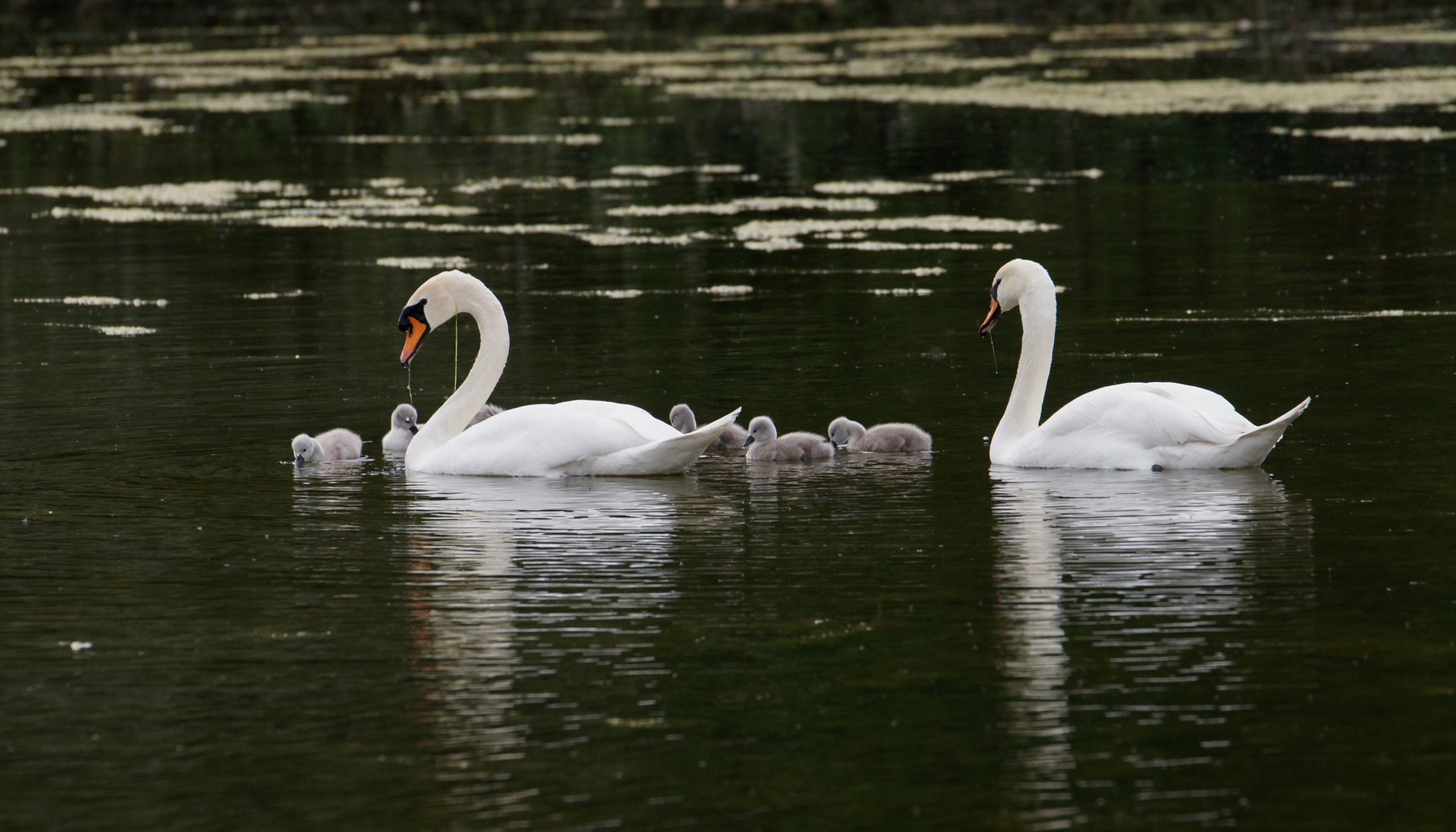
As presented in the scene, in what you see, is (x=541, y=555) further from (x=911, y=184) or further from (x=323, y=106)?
(x=323, y=106)

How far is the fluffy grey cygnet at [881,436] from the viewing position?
12.1 m

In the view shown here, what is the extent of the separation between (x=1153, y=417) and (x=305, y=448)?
5.00 m

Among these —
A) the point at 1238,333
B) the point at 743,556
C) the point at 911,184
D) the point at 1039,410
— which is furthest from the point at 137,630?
the point at 911,184

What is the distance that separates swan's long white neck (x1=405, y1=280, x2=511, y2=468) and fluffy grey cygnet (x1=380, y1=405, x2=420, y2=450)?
1.19 feet

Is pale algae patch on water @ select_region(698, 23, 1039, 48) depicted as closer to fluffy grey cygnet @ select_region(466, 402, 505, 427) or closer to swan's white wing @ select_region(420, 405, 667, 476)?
fluffy grey cygnet @ select_region(466, 402, 505, 427)

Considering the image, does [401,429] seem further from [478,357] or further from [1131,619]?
[1131,619]

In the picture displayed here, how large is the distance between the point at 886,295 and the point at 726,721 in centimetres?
1186

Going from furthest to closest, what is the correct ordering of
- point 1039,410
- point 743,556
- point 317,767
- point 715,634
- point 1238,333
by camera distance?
point 1238,333 → point 1039,410 → point 743,556 → point 715,634 → point 317,767

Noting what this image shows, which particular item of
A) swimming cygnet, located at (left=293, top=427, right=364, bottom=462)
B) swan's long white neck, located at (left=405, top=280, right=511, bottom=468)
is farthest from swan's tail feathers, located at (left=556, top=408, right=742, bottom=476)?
swimming cygnet, located at (left=293, top=427, right=364, bottom=462)

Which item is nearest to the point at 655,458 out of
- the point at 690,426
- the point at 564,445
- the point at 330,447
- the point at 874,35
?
the point at 564,445

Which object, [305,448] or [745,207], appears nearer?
[305,448]

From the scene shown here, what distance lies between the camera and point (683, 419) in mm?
12695

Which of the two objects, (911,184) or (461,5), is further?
(461,5)

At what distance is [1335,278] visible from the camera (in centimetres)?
1827
